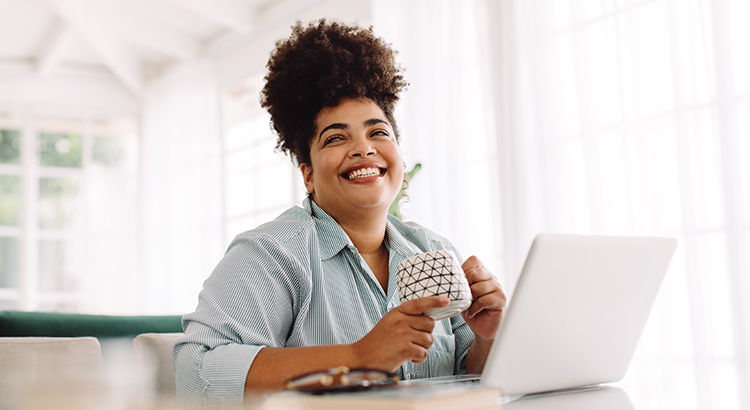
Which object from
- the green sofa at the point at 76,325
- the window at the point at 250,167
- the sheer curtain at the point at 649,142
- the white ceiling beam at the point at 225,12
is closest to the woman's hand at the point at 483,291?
the green sofa at the point at 76,325

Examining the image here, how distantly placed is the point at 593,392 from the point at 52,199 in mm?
5822

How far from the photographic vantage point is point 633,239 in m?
0.87

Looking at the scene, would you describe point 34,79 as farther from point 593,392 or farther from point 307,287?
point 593,392

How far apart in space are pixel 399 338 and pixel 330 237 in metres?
0.46

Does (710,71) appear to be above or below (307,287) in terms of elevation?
above

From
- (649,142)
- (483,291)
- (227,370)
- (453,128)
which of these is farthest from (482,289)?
(453,128)

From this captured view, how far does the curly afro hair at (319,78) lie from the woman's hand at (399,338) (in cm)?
67

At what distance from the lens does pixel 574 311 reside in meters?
0.84

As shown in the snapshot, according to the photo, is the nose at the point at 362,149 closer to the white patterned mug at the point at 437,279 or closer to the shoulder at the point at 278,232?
the shoulder at the point at 278,232

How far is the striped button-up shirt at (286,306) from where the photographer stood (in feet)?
3.24

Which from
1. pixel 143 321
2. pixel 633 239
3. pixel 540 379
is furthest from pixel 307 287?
pixel 143 321

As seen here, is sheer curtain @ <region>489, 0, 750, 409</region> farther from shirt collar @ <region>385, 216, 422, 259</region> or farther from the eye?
the eye

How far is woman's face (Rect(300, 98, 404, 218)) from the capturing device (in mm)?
1370

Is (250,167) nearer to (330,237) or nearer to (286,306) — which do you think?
(330,237)
